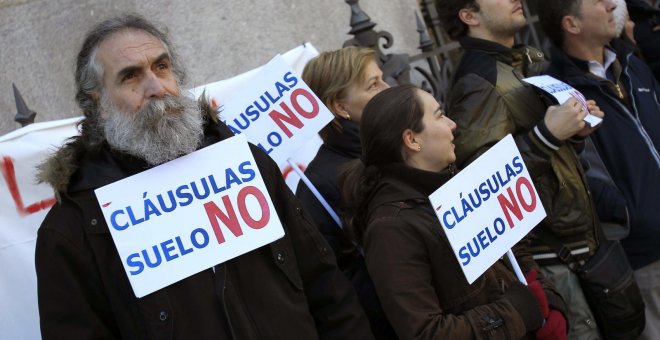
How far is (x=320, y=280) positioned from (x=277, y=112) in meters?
1.10

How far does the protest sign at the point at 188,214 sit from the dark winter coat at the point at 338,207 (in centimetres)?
41

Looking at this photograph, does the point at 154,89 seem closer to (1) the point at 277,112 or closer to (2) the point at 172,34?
(1) the point at 277,112

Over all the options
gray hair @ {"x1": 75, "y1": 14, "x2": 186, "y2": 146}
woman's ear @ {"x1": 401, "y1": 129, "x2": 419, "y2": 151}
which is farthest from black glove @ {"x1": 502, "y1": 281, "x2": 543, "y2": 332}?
gray hair @ {"x1": 75, "y1": 14, "x2": 186, "y2": 146}

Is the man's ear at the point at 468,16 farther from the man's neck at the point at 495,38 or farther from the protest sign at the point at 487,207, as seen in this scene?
the protest sign at the point at 487,207

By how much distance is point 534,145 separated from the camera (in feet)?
11.1

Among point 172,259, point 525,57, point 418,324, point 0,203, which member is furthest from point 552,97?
point 0,203

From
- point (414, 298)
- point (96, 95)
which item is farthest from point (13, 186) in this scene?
point (414, 298)

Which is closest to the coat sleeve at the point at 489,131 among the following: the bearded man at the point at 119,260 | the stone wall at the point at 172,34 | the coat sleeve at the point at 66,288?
the bearded man at the point at 119,260

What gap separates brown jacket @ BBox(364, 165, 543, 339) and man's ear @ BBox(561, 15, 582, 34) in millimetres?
1577

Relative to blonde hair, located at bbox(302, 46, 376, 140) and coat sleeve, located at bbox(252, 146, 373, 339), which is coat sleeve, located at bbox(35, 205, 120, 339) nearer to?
coat sleeve, located at bbox(252, 146, 373, 339)

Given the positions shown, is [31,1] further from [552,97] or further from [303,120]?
[552,97]

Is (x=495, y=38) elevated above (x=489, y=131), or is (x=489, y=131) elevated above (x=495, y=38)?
(x=495, y=38)

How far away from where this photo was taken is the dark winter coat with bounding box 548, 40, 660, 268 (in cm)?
370

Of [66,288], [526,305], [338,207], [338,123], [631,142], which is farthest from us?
[631,142]
